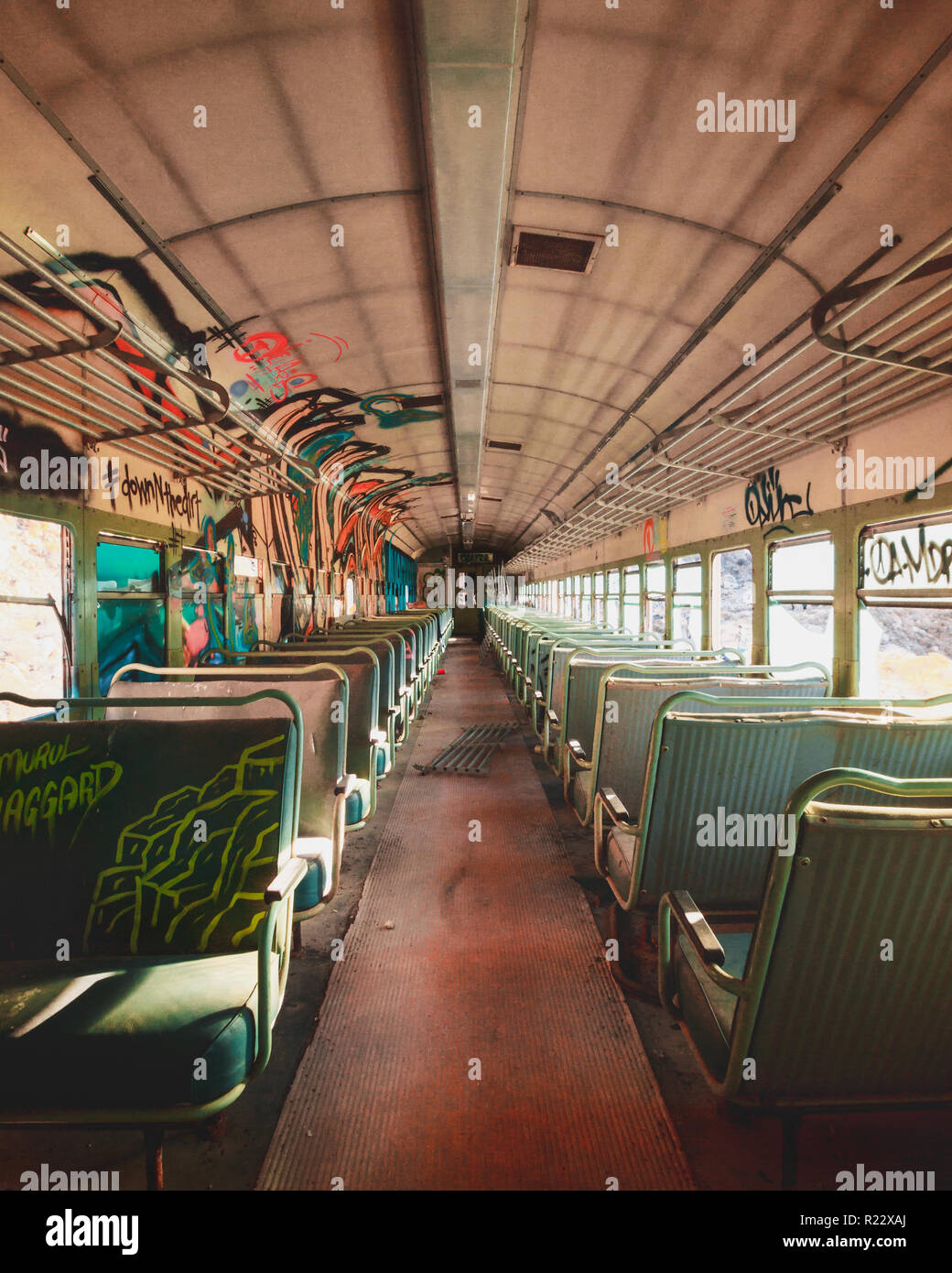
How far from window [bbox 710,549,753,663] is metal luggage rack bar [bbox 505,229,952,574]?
896mm

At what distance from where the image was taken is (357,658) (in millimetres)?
4988

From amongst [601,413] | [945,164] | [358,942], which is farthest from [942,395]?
[358,942]

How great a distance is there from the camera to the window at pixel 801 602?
5266mm

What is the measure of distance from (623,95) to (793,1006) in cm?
338

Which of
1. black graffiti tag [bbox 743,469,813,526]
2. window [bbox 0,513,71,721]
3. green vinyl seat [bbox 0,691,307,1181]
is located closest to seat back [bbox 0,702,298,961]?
green vinyl seat [bbox 0,691,307,1181]

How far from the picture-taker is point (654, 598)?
1037 cm

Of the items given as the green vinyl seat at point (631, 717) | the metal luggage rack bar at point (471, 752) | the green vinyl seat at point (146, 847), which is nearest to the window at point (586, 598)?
the metal luggage rack bar at point (471, 752)

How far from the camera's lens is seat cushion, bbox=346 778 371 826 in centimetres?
363

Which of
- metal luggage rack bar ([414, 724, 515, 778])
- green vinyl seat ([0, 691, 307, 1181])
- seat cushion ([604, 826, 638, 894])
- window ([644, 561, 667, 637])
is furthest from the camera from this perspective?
window ([644, 561, 667, 637])

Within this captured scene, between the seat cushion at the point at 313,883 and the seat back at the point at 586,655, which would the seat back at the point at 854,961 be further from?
the seat back at the point at 586,655

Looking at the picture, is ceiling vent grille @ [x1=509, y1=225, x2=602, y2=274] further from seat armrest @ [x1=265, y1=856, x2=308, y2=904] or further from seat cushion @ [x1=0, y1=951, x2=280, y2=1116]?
seat cushion @ [x1=0, y1=951, x2=280, y2=1116]

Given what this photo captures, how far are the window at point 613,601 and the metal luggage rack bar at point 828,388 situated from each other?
4025mm

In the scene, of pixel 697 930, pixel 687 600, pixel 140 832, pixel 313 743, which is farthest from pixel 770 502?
pixel 140 832
